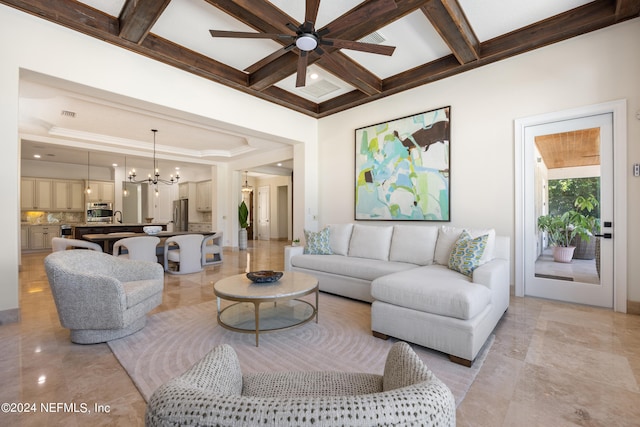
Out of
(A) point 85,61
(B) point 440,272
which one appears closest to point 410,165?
(B) point 440,272

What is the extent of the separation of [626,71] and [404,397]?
427cm

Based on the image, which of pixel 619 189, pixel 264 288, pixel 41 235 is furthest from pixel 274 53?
pixel 41 235

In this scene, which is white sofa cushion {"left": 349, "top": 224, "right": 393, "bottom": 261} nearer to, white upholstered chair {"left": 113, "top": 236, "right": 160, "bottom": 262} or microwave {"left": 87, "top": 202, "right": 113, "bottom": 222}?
white upholstered chair {"left": 113, "top": 236, "right": 160, "bottom": 262}

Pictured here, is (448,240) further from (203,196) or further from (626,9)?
(203,196)

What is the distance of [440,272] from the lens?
2.86 meters

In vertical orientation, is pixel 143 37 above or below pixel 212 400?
above

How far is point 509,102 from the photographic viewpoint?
12.0 ft

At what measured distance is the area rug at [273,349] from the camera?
6.61ft

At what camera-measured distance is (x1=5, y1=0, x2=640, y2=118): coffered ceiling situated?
2.80 metres

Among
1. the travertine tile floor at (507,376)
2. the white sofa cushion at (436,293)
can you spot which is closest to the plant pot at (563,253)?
the travertine tile floor at (507,376)

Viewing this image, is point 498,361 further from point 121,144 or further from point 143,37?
point 121,144

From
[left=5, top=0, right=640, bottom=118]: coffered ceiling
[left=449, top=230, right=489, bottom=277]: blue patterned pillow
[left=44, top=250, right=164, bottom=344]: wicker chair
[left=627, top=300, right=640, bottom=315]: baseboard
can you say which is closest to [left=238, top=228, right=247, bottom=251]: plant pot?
[left=5, top=0, right=640, bottom=118]: coffered ceiling

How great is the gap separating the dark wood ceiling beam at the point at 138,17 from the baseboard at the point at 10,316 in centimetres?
299

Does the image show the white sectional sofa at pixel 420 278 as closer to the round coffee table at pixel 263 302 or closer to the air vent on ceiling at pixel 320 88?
the round coffee table at pixel 263 302
